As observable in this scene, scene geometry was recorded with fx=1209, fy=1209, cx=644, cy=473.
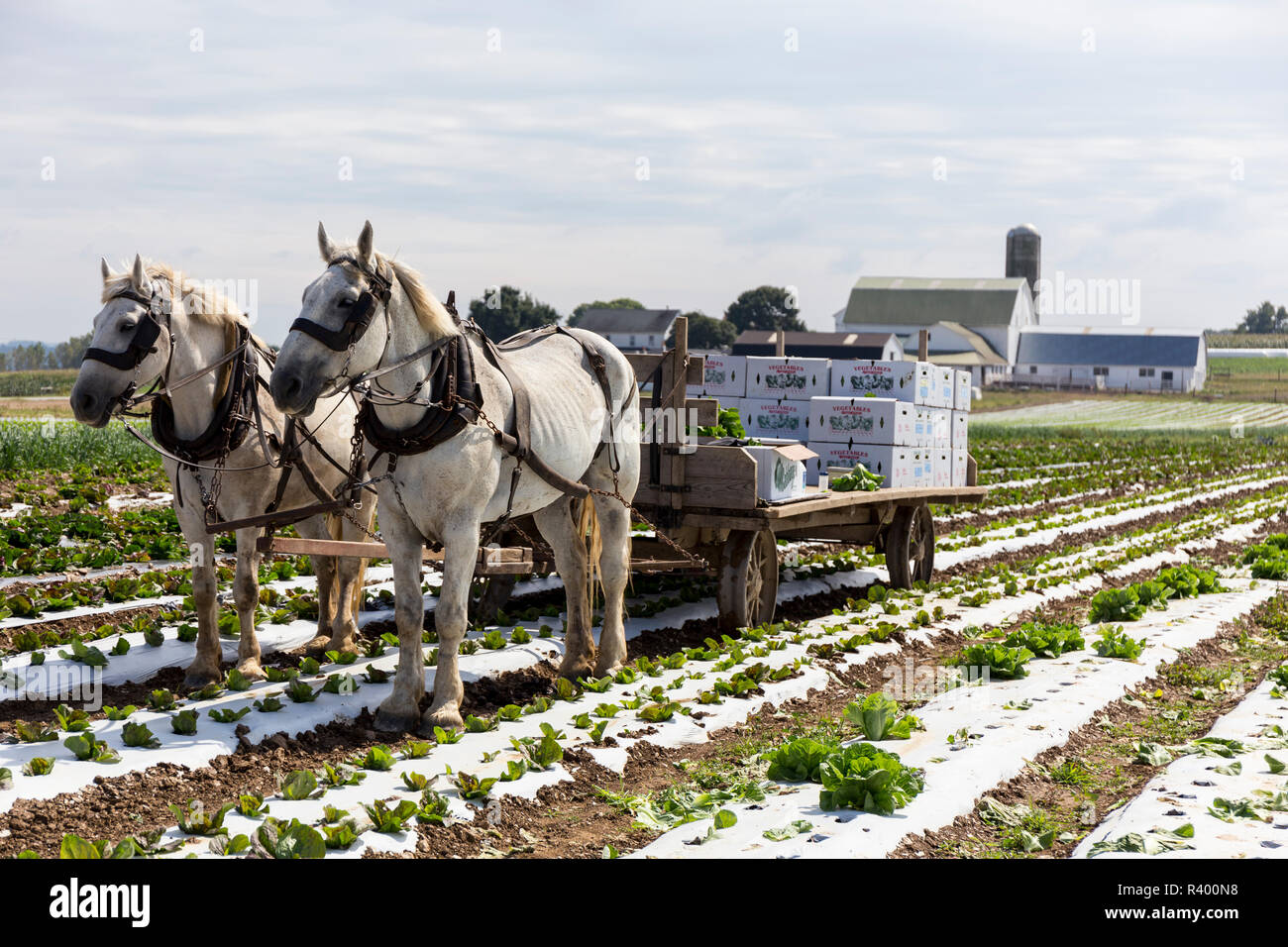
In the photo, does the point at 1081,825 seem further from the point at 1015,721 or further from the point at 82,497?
the point at 82,497

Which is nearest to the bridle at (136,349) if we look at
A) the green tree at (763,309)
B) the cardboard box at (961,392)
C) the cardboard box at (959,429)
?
the cardboard box at (961,392)

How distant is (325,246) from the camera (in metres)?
5.64

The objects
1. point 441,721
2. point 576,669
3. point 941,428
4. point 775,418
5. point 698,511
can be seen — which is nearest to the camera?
point 441,721

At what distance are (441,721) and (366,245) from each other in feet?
7.60

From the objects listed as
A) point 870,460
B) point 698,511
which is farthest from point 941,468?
point 698,511

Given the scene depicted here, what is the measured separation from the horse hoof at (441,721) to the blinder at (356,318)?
1.85m

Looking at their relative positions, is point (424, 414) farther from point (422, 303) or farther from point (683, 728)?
point (683, 728)

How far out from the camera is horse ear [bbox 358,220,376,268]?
549 centimetres

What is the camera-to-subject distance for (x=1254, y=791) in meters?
5.09

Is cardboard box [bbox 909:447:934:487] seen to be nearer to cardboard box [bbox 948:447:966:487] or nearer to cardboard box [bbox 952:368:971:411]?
cardboard box [bbox 948:447:966:487]

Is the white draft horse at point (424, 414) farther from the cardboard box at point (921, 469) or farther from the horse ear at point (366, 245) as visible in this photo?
the cardboard box at point (921, 469)

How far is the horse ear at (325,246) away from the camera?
561 cm
